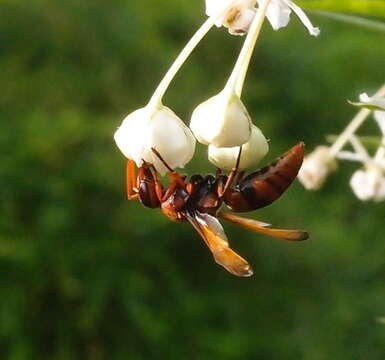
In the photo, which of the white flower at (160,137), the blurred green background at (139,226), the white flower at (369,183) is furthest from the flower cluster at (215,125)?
the blurred green background at (139,226)

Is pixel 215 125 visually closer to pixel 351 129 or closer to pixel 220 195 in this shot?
pixel 220 195

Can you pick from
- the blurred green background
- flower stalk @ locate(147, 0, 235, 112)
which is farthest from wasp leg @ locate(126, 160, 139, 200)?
the blurred green background

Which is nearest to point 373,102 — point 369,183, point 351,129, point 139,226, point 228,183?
point 228,183

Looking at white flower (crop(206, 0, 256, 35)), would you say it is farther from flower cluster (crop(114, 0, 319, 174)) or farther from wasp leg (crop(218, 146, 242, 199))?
wasp leg (crop(218, 146, 242, 199))

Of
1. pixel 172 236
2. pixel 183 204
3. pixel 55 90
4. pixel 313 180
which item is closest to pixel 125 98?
pixel 55 90

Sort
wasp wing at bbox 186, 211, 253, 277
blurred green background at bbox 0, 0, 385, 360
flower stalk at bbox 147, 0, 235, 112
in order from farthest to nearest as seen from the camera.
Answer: blurred green background at bbox 0, 0, 385, 360 < wasp wing at bbox 186, 211, 253, 277 < flower stalk at bbox 147, 0, 235, 112

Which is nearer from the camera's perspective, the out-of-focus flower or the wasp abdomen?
the out-of-focus flower

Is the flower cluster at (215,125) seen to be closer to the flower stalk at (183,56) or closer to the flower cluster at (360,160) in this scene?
the flower stalk at (183,56)

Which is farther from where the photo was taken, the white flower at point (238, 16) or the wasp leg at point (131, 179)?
the wasp leg at point (131, 179)
